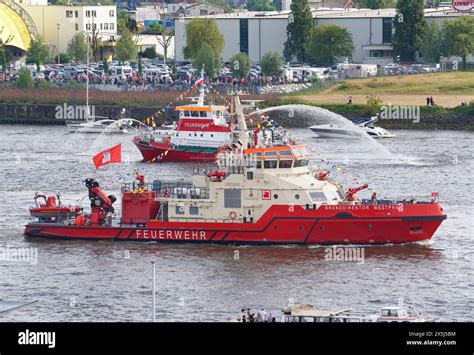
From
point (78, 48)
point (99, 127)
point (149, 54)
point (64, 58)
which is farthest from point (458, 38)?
point (64, 58)

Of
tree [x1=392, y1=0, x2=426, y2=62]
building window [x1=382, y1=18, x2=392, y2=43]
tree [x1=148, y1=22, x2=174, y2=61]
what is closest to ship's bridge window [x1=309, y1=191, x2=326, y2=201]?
tree [x1=392, y1=0, x2=426, y2=62]

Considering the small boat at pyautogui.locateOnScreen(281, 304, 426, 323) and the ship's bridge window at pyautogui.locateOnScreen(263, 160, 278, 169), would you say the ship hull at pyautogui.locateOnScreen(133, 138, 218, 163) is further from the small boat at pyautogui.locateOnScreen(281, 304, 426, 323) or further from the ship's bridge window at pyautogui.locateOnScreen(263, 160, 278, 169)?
the small boat at pyautogui.locateOnScreen(281, 304, 426, 323)

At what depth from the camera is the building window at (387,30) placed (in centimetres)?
12925

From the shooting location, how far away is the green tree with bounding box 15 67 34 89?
119 m

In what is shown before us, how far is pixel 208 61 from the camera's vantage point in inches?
4764

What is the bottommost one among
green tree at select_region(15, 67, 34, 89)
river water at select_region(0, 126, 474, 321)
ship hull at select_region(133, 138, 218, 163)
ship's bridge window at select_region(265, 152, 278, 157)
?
river water at select_region(0, 126, 474, 321)

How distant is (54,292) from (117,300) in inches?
90.6

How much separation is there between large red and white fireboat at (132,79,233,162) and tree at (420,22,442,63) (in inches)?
1849

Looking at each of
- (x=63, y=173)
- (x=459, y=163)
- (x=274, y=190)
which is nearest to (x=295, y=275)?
(x=274, y=190)

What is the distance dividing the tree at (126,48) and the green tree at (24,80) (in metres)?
20.1

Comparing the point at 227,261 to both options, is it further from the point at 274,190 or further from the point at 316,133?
the point at 316,133

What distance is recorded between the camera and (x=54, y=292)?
35.5 metres

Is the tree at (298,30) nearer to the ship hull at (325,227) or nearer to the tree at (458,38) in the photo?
the tree at (458,38)

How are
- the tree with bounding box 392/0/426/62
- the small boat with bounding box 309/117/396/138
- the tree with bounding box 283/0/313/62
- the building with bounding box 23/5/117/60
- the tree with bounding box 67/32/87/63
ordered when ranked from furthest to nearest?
the building with bounding box 23/5/117/60, the tree with bounding box 67/32/87/63, the tree with bounding box 283/0/313/62, the tree with bounding box 392/0/426/62, the small boat with bounding box 309/117/396/138
